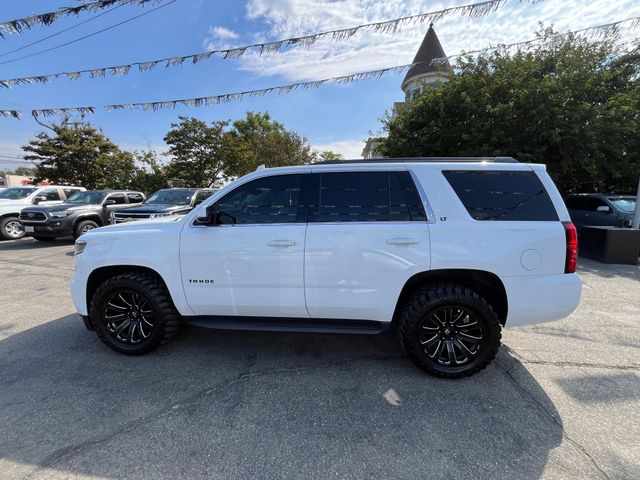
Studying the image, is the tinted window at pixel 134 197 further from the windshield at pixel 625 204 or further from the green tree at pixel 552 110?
the windshield at pixel 625 204

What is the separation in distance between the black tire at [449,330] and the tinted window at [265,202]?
1.34 m

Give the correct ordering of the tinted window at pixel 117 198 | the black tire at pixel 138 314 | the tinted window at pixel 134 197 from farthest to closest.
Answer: the tinted window at pixel 134 197
the tinted window at pixel 117 198
the black tire at pixel 138 314

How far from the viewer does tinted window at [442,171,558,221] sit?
2799 mm

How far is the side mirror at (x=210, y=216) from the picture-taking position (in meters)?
3.01

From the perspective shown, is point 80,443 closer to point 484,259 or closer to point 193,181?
point 484,259

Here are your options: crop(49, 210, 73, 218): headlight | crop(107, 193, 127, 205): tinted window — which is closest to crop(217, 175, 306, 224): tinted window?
crop(49, 210, 73, 218): headlight

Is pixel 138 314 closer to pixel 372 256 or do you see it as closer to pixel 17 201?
pixel 372 256

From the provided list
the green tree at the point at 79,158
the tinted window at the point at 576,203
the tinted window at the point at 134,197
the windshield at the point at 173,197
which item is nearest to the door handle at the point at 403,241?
the windshield at the point at 173,197

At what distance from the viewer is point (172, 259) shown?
308 centimetres

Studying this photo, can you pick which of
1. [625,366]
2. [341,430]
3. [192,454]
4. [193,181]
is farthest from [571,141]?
[193,181]

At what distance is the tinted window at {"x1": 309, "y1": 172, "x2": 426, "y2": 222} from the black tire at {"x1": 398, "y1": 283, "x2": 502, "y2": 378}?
2.43 feet

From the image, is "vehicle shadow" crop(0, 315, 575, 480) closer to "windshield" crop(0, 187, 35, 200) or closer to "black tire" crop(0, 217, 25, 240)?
"black tire" crop(0, 217, 25, 240)

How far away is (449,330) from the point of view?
2.93 metres

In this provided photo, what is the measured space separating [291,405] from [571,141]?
470 inches
